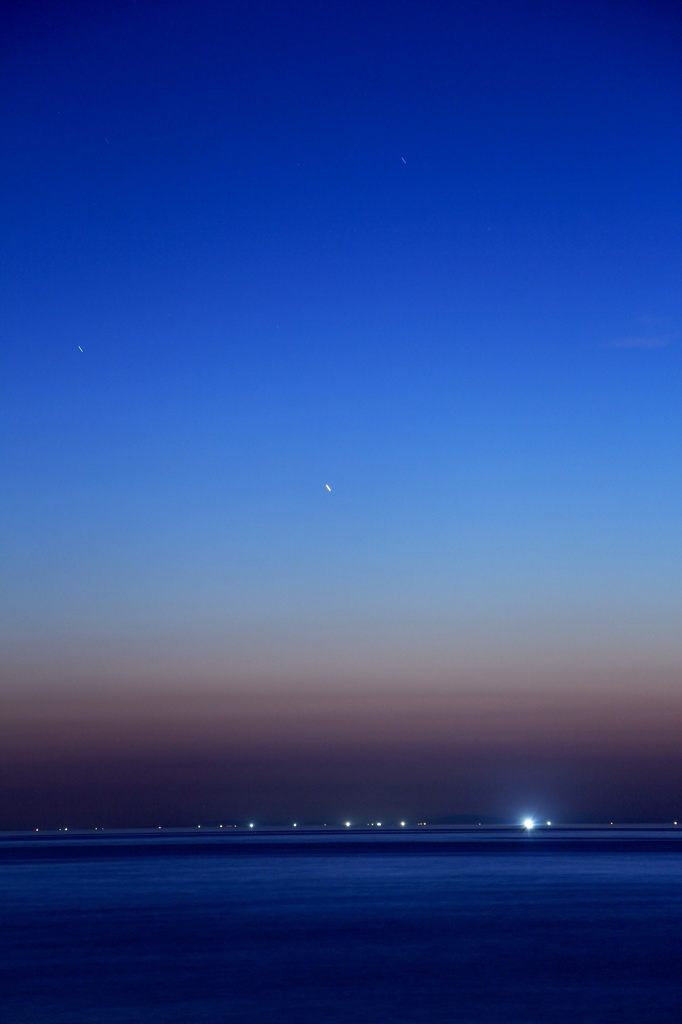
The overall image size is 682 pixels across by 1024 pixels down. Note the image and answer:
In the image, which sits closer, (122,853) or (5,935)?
(5,935)

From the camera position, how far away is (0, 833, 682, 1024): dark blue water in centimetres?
2375

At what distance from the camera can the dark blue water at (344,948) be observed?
77.9ft

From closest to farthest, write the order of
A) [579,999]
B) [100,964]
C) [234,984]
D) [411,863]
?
[579,999] → [234,984] → [100,964] → [411,863]

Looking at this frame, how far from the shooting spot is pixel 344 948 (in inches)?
1277

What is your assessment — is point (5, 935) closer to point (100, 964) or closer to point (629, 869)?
point (100, 964)

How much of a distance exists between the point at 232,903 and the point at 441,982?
2104 cm

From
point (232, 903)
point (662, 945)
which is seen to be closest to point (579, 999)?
point (662, 945)

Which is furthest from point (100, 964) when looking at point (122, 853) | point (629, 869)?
point (122, 853)

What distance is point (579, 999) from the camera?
24375 millimetres

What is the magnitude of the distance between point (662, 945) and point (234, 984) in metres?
13.1

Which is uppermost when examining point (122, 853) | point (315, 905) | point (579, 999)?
point (122, 853)

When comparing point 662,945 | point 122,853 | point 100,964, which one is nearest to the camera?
point 100,964

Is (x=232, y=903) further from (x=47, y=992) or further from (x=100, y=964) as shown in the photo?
(x=47, y=992)

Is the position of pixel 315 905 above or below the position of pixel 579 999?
above
